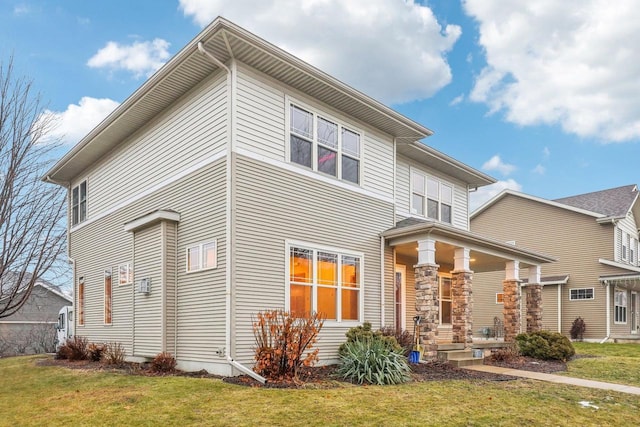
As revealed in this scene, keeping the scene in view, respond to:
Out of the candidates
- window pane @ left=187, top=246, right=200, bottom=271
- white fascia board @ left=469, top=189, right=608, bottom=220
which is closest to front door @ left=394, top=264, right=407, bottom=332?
window pane @ left=187, top=246, right=200, bottom=271

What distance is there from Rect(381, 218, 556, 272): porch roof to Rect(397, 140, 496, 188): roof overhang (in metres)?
2.18

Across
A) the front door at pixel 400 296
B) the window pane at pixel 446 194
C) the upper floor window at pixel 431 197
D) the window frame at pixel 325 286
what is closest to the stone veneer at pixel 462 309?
the front door at pixel 400 296

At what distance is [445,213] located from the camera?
1692 cm

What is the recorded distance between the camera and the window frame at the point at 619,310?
79.0 feet

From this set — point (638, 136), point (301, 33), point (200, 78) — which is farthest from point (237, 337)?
point (638, 136)

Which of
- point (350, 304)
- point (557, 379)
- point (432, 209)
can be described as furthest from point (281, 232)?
point (432, 209)

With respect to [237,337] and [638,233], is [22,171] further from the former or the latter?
[638,233]

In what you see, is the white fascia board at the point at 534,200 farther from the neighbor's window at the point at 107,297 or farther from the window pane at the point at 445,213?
the neighbor's window at the point at 107,297

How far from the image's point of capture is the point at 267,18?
1498cm

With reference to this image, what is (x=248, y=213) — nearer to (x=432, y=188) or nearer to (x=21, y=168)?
(x=21, y=168)

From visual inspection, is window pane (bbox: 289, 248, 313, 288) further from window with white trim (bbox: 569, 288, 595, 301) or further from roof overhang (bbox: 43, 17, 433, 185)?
window with white trim (bbox: 569, 288, 595, 301)

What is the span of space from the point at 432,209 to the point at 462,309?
431 cm

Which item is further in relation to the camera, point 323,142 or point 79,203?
point 79,203

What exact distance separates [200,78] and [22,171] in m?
4.01
